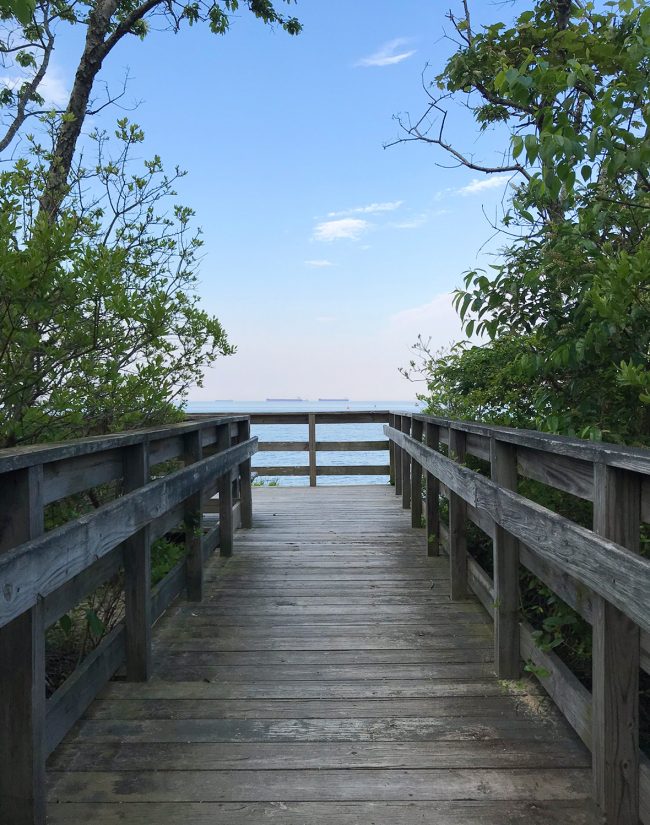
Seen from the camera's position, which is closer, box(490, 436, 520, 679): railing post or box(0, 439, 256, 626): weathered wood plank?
box(0, 439, 256, 626): weathered wood plank

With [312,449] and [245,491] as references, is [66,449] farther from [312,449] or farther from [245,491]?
[312,449]

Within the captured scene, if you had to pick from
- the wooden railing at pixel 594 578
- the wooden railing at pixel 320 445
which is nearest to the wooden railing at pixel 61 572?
the wooden railing at pixel 594 578

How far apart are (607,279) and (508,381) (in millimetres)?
1788

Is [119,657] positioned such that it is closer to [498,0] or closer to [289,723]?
[289,723]

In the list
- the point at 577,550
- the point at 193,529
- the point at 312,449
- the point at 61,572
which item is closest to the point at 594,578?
the point at 577,550

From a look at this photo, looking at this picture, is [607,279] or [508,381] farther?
[508,381]

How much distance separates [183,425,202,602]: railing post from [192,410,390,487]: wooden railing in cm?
547

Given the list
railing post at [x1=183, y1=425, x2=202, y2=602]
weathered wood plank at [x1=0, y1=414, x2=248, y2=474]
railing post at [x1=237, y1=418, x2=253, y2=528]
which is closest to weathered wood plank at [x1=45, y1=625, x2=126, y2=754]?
weathered wood plank at [x1=0, y1=414, x2=248, y2=474]

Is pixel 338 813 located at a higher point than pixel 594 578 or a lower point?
lower

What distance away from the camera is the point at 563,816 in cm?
166

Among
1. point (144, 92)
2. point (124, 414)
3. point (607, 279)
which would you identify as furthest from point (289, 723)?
point (144, 92)

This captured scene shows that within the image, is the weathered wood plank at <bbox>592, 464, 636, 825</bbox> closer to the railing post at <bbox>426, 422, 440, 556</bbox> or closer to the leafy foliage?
the leafy foliage

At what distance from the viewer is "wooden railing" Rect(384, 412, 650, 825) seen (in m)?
1.46

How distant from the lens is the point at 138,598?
8.36ft
